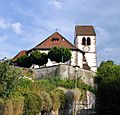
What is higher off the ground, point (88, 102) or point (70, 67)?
point (70, 67)

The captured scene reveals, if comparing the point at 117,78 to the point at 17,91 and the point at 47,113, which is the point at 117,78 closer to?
the point at 47,113

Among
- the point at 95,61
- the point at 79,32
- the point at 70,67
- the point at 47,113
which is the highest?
the point at 79,32

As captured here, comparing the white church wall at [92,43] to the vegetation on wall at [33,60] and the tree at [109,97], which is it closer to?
the vegetation on wall at [33,60]

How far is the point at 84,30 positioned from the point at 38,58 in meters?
29.8

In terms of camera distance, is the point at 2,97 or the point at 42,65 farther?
the point at 42,65

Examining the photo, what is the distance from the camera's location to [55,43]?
3337 inches

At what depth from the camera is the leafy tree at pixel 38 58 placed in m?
72.4

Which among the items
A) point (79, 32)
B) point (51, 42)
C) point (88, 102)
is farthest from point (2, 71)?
point (79, 32)

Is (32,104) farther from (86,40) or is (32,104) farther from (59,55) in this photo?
(86,40)

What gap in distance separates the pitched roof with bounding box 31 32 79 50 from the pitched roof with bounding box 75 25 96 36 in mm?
12092

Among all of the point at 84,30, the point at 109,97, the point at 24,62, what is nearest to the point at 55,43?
the point at 24,62

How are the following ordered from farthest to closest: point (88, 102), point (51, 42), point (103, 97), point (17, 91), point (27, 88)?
point (51, 42)
point (88, 102)
point (103, 97)
point (27, 88)
point (17, 91)

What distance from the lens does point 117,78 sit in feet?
142

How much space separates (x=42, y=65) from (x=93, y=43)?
85.7ft
